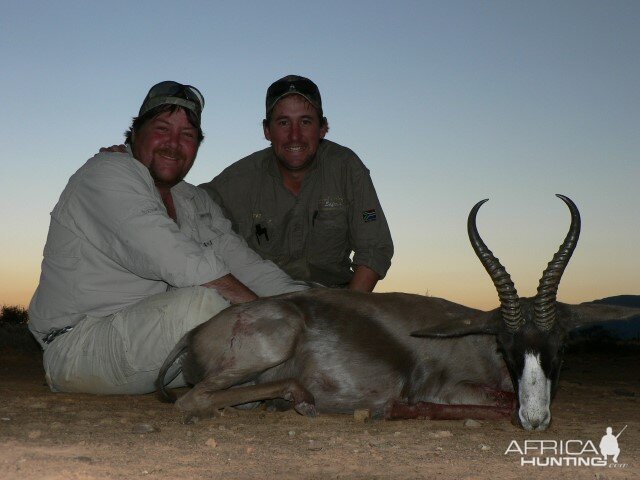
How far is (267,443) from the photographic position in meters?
4.33

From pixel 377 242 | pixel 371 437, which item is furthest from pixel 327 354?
pixel 377 242

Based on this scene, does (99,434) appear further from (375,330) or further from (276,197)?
(276,197)

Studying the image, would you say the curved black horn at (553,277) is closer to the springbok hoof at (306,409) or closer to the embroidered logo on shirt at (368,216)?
the springbok hoof at (306,409)

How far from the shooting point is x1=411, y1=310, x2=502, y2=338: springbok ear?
18.7ft

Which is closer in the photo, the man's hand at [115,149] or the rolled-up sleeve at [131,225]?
the rolled-up sleeve at [131,225]

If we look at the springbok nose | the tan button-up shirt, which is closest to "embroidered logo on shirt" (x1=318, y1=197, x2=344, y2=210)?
the tan button-up shirt

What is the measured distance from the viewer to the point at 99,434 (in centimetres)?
449

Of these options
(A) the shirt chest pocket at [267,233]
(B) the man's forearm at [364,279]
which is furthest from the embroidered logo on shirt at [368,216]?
(A) the shirt chest pocket at [267,233]

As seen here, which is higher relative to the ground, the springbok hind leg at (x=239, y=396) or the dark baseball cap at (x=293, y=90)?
the dark baseball cap at (x=293, y=90)

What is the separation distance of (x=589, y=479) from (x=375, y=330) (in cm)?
247

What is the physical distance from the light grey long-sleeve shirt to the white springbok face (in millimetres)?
2266

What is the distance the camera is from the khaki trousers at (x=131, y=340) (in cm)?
593
